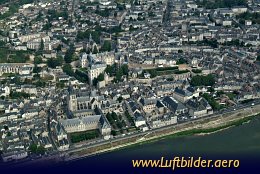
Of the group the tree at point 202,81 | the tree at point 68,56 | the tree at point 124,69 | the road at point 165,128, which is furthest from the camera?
the tree at point 68,56

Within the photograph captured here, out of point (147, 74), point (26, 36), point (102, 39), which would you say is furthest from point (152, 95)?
point (26, 36)

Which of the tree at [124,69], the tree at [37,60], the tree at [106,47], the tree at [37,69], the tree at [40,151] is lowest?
the tree at [40,151]

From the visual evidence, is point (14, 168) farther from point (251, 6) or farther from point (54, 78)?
point (251, 6)

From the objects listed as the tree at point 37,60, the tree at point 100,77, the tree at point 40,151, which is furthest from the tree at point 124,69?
the tree at point 40,151

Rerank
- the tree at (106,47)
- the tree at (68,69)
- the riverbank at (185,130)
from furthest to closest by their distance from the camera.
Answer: the tree at (106,47) → the tree at (68,69) → the riverbank at (185,130)

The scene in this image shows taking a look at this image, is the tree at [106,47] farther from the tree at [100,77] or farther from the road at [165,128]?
the road at [165,128]

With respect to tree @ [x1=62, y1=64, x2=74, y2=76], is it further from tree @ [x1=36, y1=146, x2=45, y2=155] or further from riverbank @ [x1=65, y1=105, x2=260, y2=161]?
tree @ [x1=36, y1=146, x2=45, y2=155]

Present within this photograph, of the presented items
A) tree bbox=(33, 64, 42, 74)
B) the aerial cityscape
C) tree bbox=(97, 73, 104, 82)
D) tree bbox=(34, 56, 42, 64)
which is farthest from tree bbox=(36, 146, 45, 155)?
tree bbox=(34, 56, 42, 64)
